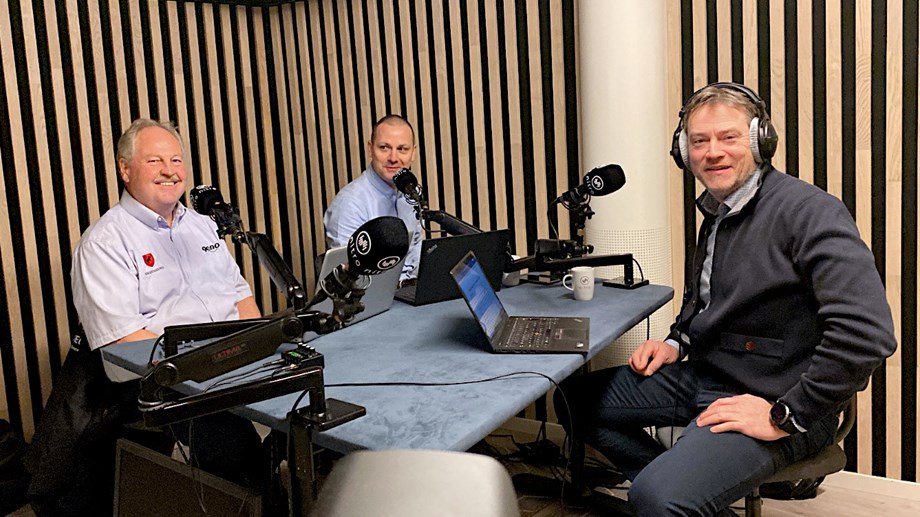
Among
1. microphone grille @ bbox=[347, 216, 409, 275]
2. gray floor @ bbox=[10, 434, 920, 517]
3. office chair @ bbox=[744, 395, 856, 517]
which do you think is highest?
microphone grille @ bbox=[347, 216, 409, 275]

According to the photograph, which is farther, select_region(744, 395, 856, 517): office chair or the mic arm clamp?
the mic arm clamp

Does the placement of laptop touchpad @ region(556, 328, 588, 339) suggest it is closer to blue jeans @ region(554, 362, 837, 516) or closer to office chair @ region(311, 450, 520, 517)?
blue jeans @ region(554, 362, 837, 516)

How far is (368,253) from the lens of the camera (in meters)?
1.59

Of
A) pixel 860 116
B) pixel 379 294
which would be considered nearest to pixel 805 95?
pixel 860 116

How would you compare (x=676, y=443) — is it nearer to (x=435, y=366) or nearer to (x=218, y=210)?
(x=435, y=366)

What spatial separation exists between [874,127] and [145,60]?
333 centimetres

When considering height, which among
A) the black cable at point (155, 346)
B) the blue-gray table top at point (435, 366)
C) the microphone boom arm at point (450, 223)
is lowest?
the blue-gray table top at point (435, 366)

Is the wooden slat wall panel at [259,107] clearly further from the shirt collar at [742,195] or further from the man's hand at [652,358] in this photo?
the shirt collar at [742,195]

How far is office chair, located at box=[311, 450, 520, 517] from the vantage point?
79 centimetres

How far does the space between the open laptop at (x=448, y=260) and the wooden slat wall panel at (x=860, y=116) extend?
1170 millimetres

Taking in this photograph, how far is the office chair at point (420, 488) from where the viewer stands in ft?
2.60

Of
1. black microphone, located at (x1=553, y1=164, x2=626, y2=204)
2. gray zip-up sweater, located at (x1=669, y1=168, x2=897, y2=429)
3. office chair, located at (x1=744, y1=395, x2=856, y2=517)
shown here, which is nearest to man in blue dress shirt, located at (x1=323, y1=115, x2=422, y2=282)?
black microphone, located at (x1=553, y1=164, x2=626, y2=204)

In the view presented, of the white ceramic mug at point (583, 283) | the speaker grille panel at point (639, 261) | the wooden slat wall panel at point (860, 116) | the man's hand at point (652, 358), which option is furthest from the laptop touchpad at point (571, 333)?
the wooden slat wall panel at point (860, 116)

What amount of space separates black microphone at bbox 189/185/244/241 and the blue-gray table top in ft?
1.39
